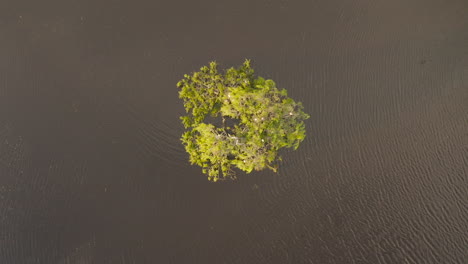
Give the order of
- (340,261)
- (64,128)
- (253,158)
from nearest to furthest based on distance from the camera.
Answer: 1. (253,158)
2. (340,261)
3. (64,128)

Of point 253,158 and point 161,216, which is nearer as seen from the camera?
point 253,158

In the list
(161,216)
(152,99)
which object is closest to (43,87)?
(152,99)

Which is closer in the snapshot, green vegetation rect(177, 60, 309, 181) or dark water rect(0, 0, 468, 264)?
green vegetation rect(177, 60, 309, 181)

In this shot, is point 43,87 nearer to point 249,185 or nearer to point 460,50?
point 249,185

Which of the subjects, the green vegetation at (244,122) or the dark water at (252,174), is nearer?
the green vegetation at (244,122)

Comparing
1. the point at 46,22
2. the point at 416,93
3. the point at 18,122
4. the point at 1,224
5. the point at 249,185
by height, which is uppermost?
the point at 416,93

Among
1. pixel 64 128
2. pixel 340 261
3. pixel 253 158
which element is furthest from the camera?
pixel 64 128

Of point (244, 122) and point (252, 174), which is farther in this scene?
point (252, 174)

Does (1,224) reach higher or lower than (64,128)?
lower
